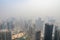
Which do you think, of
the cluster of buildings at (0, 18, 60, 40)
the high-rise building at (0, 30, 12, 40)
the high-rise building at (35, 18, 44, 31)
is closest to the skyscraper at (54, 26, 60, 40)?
the cluster of buildings at (0, 18, 60, 40)

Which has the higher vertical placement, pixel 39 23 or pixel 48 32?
pixel 39 23

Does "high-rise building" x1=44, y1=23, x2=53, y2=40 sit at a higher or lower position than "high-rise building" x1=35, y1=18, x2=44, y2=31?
lower

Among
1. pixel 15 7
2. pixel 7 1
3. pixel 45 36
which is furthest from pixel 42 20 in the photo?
pixel 7 1

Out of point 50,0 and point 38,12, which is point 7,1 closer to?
point 38,12

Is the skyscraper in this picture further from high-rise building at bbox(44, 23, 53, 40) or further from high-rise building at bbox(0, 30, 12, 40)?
high-rise building at bbox(0, 30, 12, 40)

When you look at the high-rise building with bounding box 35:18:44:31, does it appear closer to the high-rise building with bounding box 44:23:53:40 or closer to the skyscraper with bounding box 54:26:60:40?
the high-rise building with bounding box 44:23:53:40

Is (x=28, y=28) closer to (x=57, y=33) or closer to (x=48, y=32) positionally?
(x=48, y=32)

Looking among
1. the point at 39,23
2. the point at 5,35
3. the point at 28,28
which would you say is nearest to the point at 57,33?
the point at 39,23

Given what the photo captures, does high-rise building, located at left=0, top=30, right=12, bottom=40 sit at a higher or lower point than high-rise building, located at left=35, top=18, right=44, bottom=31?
lower

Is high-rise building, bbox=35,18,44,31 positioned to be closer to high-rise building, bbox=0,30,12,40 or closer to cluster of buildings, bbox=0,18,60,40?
cluster of buildings, bbox=0,18,60,40

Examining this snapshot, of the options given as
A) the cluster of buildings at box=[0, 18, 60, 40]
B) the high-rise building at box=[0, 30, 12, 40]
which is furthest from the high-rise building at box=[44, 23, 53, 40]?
the high-rise building at box=[0, 30, 12, 40]

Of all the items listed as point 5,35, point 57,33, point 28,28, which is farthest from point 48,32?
point 5,35

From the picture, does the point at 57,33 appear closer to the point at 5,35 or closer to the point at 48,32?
the point at 48,32
